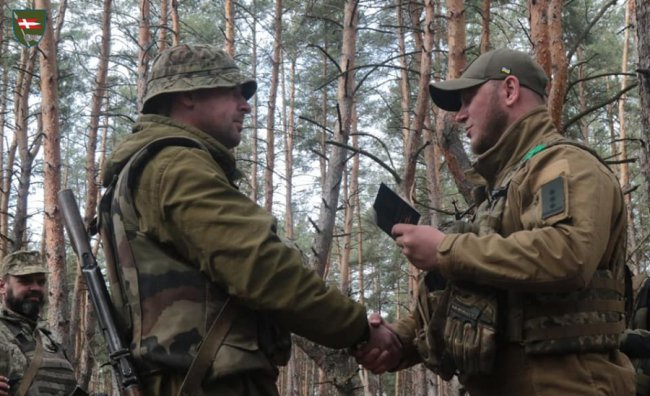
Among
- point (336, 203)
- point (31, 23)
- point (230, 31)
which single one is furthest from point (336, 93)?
point (336, 203)

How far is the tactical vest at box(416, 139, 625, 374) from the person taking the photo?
2398 millimetres

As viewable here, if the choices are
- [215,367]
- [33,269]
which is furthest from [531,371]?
[33,269]

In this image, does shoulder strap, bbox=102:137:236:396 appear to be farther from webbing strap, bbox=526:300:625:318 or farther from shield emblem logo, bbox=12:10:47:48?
shield emblem logo, bbox=12:10:47:48

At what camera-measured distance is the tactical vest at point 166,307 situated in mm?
2436

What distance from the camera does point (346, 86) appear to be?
7656mm

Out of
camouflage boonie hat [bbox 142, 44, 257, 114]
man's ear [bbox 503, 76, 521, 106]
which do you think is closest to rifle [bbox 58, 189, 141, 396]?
camouflage boonie hat [bbox 142, 44, 257, 114]

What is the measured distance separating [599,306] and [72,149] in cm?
3558

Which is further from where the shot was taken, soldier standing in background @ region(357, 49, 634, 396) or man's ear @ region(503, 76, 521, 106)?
man's ear @ region(503, 76, 521, 106)

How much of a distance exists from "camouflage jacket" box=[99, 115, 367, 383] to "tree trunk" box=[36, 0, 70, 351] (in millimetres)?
8423

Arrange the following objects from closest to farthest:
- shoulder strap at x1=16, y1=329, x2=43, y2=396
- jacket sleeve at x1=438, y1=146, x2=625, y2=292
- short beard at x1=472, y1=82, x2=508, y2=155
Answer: jacket sleeve at x1=438, y1=146, x2=625, y2=292
short beard at x1=472, y1=82, x2=508, y2=155
shoulder strap at x1=16, y1=329, x2=43, y2=396

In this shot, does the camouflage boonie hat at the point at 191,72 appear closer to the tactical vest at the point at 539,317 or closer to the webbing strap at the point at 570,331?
the tactical vest at the point at 539,317

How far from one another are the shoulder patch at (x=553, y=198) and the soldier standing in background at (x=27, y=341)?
4517mm

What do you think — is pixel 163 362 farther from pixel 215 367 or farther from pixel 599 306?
pixel 599 306

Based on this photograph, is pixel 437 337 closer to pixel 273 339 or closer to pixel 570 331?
pixel 570 331
